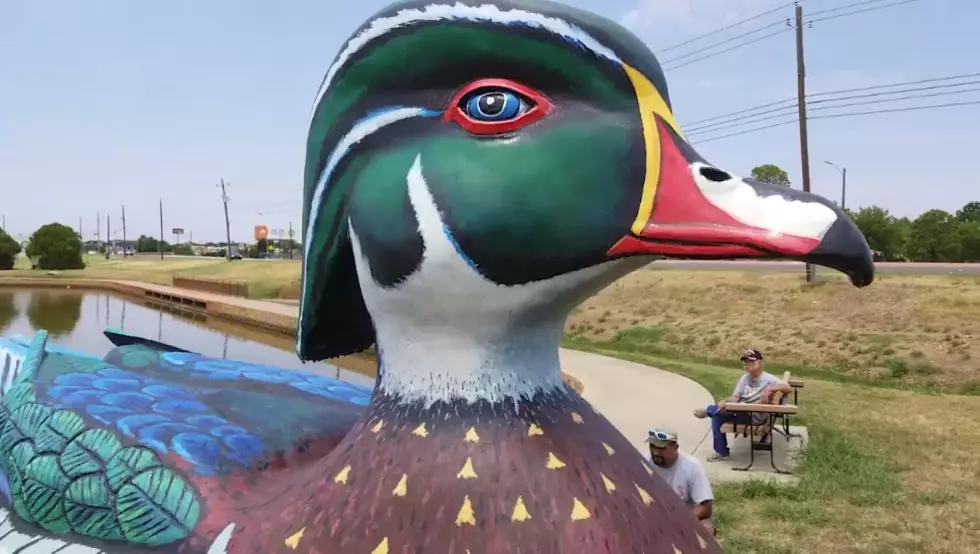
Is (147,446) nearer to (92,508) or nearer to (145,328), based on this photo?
(92,508)

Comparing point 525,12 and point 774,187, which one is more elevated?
point 525,12

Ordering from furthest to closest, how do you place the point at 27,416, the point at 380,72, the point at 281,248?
the point at 281,248
the point at 27,416
the point at 380,72

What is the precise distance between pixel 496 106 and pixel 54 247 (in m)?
47.3

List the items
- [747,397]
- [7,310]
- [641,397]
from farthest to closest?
[7,310], [641,397], [747,397]

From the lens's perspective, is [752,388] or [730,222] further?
[752,388]

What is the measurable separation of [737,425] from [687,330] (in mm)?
7592

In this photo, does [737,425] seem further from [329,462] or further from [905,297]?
[905,297]

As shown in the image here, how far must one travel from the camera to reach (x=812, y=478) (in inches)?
230

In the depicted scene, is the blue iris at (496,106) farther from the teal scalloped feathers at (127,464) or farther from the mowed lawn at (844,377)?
the mowed lawn at (844,377)

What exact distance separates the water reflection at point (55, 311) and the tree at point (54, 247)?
13907 mm

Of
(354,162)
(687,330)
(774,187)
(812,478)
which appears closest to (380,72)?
(354,162)

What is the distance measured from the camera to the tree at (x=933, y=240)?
118ft

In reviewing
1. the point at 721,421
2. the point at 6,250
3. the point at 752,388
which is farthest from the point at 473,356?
the point at 6,250

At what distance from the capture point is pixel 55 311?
22.5 meters
